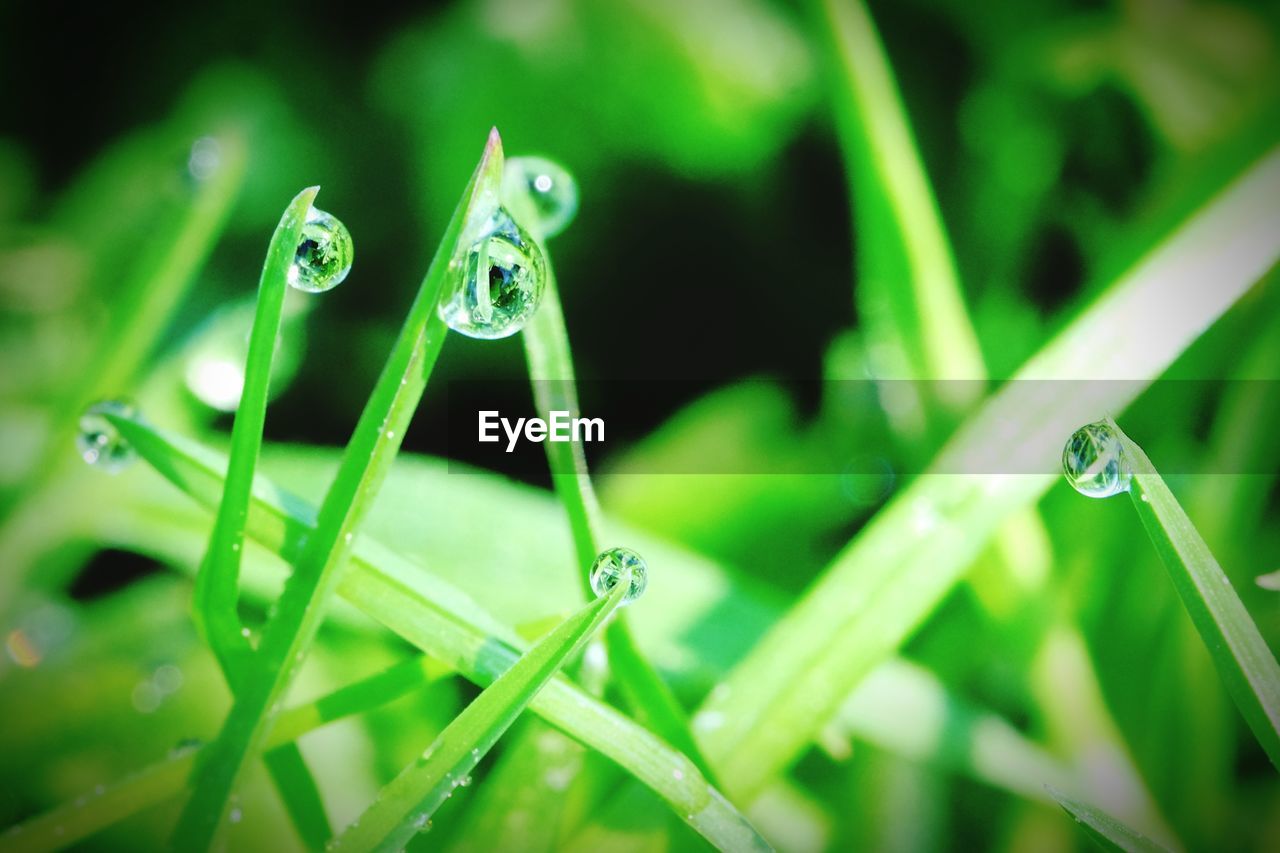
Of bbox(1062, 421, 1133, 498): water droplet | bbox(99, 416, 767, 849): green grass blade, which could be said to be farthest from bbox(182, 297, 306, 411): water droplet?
bbox(1062, 421, 1133, 498): water droplet

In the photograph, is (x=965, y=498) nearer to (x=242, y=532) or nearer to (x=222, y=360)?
(x=242, y=532)

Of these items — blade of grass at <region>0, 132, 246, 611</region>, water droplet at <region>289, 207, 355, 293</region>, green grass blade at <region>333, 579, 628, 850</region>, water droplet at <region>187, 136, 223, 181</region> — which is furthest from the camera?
water droplet at <region>187, 136, 223, 181</region>

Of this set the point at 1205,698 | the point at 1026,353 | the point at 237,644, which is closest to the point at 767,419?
the point at 1026,353

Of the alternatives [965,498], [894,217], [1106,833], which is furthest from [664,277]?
[1106,833]

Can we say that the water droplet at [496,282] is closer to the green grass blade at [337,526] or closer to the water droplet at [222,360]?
the green grass blade at [337,526]

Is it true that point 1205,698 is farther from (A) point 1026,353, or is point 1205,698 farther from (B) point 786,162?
(B) point 786,162

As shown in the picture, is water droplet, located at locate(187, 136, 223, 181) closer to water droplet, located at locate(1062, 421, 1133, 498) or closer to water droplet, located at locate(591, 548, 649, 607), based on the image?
water droplet, located at locate(591, 548, 649, 607)
